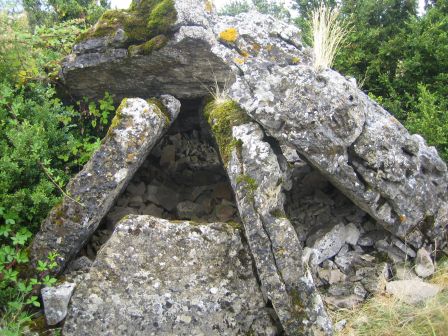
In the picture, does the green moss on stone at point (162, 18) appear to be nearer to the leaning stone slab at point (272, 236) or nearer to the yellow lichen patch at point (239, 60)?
the yellow lichen patch at point (239, 60)

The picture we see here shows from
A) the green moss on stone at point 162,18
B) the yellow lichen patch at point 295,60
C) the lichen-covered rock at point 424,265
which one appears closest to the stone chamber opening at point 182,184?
the green moss on stone at point 162,18

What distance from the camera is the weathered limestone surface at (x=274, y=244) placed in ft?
14.9

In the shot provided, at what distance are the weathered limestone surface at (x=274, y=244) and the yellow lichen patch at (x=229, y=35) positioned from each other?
180cm

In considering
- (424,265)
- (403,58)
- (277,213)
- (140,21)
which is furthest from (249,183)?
(403,58)

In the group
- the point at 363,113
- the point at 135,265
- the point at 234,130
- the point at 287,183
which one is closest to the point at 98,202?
the point at 135,265

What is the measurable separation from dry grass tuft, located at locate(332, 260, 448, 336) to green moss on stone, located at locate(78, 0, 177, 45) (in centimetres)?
395

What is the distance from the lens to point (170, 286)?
16.0 feet

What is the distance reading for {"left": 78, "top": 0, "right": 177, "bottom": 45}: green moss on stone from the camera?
5.87 meters

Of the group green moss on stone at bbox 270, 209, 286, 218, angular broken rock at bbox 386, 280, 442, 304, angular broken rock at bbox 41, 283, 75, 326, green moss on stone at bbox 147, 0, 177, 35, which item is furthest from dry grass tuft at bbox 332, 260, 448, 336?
green moss on stone at bbox 147, 0, 177, 35

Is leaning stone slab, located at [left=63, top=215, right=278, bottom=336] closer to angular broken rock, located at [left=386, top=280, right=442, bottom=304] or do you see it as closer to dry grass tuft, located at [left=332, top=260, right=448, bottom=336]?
dry grass tuft, located at [left=332, top=260, right=448, bottom=336]

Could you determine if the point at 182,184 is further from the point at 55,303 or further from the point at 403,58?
the point at 403,58

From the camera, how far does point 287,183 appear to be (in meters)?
5.46

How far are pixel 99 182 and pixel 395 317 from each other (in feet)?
11.0

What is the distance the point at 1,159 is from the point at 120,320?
207 centimetres
